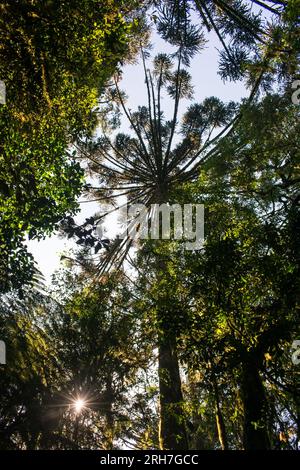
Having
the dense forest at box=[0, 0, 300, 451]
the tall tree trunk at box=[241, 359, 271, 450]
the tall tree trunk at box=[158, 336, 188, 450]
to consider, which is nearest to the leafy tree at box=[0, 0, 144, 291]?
the dense forest at box=[0, 0, 300, 451]

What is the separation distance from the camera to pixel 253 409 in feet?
16.9

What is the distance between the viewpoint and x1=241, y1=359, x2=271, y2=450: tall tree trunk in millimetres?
4879

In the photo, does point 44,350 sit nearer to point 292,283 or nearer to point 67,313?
point 67,313

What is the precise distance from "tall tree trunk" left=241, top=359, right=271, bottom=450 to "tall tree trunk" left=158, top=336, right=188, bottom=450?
158 cm

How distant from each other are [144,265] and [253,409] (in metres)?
4.28

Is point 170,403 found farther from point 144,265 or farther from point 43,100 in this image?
point 43,100

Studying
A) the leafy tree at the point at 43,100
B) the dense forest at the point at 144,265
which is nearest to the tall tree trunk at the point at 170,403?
the dense forest at the point at 144,265

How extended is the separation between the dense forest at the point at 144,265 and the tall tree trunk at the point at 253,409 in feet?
0.07
